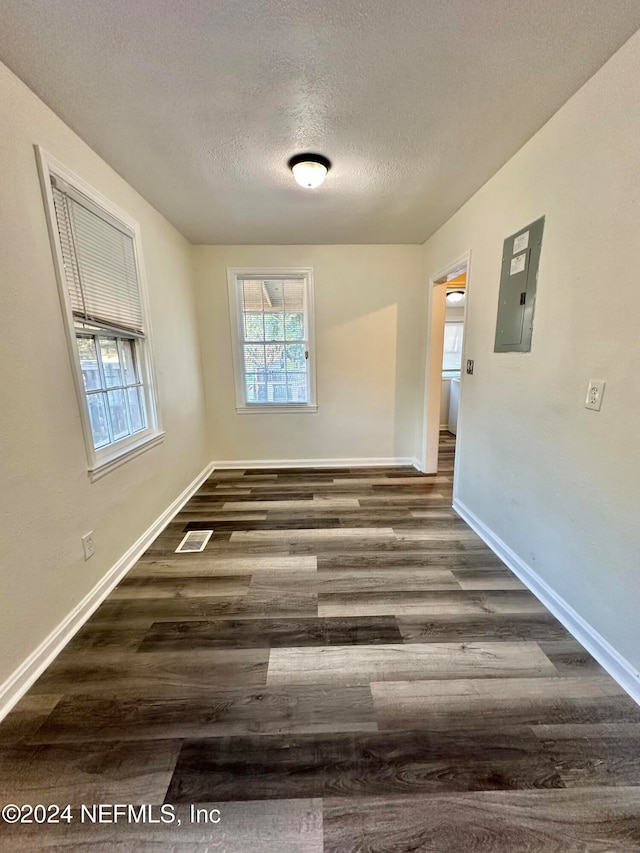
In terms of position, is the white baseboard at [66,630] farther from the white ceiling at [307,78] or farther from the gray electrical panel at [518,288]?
the gray electrical panel at [518,288]

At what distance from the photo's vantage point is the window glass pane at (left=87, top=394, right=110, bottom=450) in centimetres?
182

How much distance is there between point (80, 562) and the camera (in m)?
1.65

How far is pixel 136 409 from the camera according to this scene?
7.73 ft

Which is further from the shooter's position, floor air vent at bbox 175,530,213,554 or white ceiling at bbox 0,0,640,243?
floor air vent at bbox 175,530,213,554

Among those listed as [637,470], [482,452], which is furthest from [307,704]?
[482,452]

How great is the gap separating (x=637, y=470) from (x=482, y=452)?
1.12m

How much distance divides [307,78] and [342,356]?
7.78ft

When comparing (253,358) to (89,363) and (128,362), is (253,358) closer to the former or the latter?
(128,362)

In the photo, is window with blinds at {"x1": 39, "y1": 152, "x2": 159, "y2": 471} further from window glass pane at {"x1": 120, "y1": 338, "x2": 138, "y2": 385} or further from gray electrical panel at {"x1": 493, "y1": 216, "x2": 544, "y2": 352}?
gray electrical panel at {"x1": 493, "y1": 216, "x2": 544, "y2": 352}

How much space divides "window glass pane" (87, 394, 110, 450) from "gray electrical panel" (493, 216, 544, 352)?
2.53 meters

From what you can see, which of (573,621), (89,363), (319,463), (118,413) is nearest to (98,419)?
(118,413)

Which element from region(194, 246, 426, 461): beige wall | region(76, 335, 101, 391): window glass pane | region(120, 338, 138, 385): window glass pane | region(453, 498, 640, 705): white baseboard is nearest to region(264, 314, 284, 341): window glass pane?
region(194, 246, 426, 461): beige wall

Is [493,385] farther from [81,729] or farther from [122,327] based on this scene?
[81,729]

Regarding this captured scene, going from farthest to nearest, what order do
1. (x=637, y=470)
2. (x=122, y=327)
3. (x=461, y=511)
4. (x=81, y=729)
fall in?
(x=461, y=511) < (x=122, y=327) < (x=637, y=470) < (x=81, y=729)
